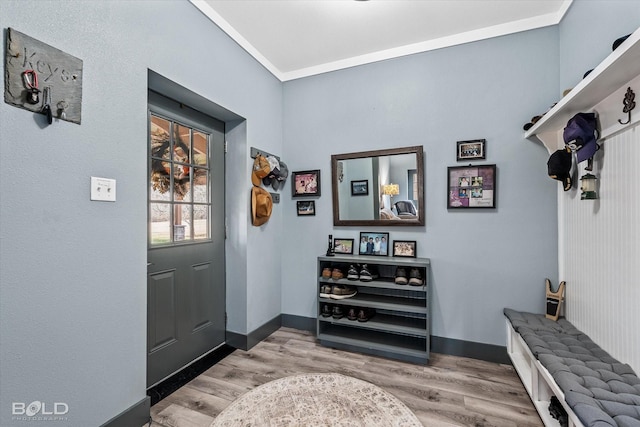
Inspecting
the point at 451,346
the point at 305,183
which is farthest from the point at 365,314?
the point at 305,183

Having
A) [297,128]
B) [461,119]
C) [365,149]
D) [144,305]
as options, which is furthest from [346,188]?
[144,305]

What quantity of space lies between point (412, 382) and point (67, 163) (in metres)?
2.48

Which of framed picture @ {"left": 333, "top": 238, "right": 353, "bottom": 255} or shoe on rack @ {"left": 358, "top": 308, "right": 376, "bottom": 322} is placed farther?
framed picture @ {"left": 333, "top": 238, "right": 353, "bottom": 255}

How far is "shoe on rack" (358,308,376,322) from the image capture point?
2535 millimetres

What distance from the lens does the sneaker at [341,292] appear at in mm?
2584

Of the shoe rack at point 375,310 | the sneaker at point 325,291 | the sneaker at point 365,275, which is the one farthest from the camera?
the sneaker at point 325,291

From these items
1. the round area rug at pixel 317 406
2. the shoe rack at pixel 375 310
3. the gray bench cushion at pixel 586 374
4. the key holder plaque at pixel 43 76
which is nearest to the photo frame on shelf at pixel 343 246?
the shoe rack at pixel 375 310

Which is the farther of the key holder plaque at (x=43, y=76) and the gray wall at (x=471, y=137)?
the gray wall at (x=471, y=137)

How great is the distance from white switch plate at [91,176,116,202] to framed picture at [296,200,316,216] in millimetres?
1764

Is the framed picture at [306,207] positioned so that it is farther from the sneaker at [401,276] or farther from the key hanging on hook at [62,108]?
the key hanging on hook at [62,108]

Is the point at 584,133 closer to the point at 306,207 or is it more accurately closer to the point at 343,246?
the point at 343,246

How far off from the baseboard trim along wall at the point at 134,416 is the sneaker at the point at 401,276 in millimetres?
1918

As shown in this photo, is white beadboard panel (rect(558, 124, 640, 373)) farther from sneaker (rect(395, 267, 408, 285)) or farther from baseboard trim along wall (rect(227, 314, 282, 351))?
baseboard trim along wall (rect(227, 314, 282, 351))

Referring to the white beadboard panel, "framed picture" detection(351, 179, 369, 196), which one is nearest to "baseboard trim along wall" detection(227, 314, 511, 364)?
the white beadboard panel
